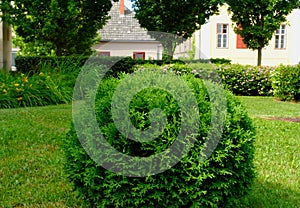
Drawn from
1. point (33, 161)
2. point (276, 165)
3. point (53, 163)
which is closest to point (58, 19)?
point (33, 161)

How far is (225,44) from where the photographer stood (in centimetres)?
2892

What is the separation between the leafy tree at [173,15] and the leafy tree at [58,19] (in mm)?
2068

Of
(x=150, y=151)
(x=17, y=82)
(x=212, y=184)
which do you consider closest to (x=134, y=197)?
(x=150, y=151)

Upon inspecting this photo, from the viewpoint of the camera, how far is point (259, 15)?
773 inches

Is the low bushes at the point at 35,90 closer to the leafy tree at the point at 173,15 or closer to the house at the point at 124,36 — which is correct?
the leafy tree at the point at 173,15

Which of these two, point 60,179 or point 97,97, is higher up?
point 97,97

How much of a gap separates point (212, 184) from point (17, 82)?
858 centimetres

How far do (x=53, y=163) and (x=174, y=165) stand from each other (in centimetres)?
246

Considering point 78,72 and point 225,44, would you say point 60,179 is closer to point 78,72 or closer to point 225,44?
point 78,72

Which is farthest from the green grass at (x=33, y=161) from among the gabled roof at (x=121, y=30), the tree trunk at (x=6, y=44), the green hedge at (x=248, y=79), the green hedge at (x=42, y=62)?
the gabled roof at (x=121, y=30)

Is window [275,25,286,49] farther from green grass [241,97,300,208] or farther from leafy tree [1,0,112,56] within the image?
green grass [241,97,300,208]

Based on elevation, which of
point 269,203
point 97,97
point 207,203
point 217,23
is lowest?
point 269,203

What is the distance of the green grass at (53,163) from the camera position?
4.05 metres

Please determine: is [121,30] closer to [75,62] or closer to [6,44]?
[6,44]
